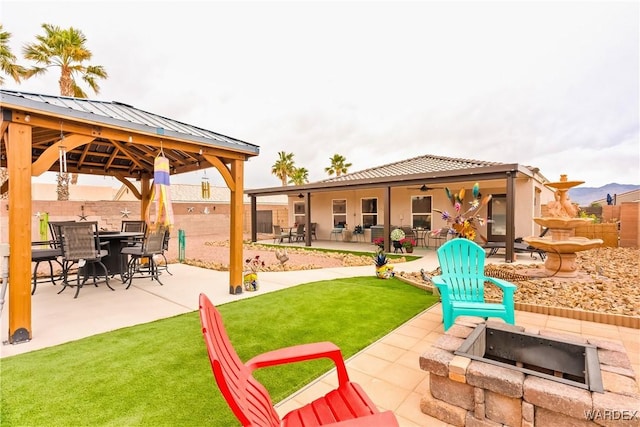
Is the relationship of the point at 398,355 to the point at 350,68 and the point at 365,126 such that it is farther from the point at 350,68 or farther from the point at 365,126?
the point at 365,126

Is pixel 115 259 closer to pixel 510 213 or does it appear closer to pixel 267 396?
pixel 267 396

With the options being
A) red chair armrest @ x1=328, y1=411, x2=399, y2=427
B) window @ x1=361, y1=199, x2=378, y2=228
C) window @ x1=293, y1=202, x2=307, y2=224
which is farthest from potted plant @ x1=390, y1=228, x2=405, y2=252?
red chair armrest @ x1=328, y1=411, x2=399, y2=427

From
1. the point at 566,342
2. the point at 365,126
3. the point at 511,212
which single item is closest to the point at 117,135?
the point at 566,342

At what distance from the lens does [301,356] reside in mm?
1628

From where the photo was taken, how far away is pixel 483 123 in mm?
17719

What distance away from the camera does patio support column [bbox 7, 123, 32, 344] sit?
10.6ft

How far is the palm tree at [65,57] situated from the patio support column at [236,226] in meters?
11.8

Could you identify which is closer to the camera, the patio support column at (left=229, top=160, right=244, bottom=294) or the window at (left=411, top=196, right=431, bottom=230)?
the patio support column at (left=229, top=160, right=244, bottom=294)

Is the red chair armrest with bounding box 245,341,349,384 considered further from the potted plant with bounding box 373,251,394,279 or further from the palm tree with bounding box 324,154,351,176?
the palm tree with bounding box 324,154,351,176

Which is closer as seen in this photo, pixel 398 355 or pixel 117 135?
pixel 398 355

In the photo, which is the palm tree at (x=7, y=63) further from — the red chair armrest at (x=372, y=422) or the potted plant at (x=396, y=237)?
the red chair armrest at (x=372, y=422)

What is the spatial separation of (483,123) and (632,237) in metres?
9.44

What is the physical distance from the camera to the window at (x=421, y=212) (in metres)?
12.6

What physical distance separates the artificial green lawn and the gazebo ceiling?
7.25 feet
